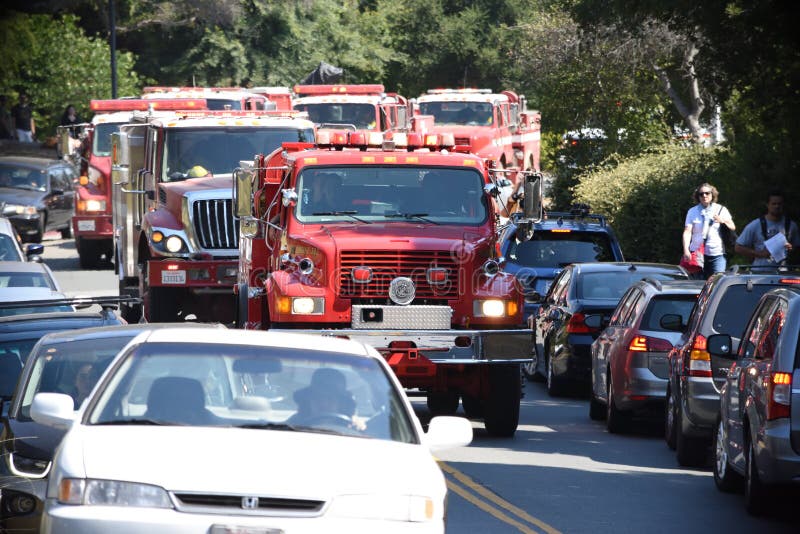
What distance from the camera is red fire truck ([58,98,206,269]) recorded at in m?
32.9

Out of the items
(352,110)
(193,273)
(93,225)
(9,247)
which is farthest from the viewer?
(352,110)

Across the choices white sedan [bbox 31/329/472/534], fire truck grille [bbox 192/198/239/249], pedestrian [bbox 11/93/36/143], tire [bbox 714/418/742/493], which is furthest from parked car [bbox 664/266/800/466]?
pedestrian [bbox 11/93/36/143]

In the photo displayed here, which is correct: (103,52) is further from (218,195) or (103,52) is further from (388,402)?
(388,402)

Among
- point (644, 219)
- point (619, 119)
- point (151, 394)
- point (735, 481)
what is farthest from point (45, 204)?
point (151, 394)

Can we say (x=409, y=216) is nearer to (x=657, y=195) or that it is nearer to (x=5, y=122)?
(x=657, y=195)

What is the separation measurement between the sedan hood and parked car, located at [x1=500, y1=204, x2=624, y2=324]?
14.2 metres

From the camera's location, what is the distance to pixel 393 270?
49.6ft

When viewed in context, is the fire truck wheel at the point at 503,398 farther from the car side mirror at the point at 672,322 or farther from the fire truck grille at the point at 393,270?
the car side mirror at the point at 672,322

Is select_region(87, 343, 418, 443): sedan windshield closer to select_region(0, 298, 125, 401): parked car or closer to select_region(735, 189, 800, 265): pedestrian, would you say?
select_region(0, 298, 125, 401): parked car

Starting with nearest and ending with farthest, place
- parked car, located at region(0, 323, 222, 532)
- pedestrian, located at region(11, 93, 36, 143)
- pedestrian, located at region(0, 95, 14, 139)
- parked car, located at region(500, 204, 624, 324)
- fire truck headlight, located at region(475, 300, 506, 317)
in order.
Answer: parked car, located at region(0, 323, 222, 532)
fire truck headlight, located at region(475, 300, 506, 317)
parked car, located at region(500, 204, 624, 324)
pedestrian, located at region(11, 93, 36, 143)
pedestrian, located at region(0, 95, 14, 139)

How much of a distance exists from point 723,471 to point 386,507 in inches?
226

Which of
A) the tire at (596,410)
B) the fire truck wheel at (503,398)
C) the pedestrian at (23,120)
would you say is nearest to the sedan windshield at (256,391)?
the fire truck wheel at (503,398)

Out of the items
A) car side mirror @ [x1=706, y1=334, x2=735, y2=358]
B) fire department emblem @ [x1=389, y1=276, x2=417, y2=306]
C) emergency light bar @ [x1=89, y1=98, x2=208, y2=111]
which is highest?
emergency light bar @ [x1=89, y1=98, x2=208, y2=111]

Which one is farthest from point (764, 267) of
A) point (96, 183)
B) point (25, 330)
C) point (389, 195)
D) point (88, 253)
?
point (88, 253)
